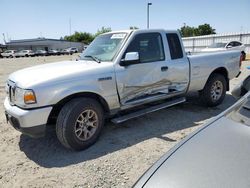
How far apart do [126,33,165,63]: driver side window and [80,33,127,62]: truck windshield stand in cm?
26

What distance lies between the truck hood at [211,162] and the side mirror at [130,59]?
2406 mm

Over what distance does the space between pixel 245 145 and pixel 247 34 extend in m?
24.5

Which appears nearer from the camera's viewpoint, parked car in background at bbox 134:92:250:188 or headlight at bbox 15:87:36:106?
parked car in background at bbox 134:92:250:188

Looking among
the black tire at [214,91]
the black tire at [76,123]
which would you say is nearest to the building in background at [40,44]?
the black tire at [214,91]

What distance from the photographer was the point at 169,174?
144 cm

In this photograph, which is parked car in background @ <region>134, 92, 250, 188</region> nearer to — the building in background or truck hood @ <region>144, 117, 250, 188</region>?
truck hood @ <region>144, 117, 250, 188</region>

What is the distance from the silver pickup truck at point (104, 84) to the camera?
3.48m

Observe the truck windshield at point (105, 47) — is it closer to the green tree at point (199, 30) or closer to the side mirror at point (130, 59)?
the side mirror at point (130, 59)

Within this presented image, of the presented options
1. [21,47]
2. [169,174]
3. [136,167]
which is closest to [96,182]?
[136,167]

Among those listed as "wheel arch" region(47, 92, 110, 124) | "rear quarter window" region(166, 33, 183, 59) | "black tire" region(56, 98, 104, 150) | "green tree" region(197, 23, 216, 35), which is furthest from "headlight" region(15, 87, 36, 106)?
"green tree" region(197, 23, 216, 35)

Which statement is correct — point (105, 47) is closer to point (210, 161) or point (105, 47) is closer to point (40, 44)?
point (210, 161)

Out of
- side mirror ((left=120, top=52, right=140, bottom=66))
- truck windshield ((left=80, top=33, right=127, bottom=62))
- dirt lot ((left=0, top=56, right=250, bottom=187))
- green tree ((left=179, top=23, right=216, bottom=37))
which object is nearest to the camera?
dirt lot ((left=0, top=56, right=250, bottom=187))

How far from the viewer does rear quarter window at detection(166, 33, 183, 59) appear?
4.99 metres

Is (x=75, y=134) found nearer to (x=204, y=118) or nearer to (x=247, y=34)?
(x=204, y=118)
